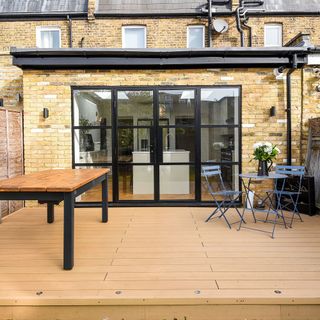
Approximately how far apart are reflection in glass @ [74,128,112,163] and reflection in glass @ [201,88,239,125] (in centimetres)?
203

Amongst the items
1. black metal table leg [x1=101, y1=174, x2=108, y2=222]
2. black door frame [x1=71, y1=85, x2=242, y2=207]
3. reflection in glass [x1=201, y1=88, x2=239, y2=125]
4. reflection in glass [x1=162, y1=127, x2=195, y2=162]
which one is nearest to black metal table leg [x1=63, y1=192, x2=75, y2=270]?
black metal table leg [x1=101, y1=174, x2=108, y2=222]

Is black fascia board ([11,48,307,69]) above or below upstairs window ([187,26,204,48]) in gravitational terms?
below

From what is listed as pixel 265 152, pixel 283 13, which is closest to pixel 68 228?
→ pixel 265 152

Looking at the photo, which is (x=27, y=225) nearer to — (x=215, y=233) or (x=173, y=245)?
(x=173, y=245)

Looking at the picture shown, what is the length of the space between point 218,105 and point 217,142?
29.9 inches

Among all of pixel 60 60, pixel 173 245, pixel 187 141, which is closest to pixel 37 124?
pixel 60 60

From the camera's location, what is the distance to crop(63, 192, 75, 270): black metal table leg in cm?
324

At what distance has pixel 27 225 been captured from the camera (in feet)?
17.1

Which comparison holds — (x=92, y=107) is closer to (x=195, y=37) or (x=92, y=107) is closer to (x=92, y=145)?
(x=92, y=145)

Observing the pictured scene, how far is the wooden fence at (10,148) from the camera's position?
570 cm

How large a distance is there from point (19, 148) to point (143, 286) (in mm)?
4598

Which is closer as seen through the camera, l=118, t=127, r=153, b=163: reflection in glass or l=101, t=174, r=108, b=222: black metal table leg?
l=101, t=174, r=108, b=222: black metal table leg

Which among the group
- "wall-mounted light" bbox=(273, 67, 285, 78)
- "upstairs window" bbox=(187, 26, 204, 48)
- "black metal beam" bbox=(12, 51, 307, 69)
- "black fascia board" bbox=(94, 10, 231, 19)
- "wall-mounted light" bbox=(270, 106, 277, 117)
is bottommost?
"wall-mounted light" bbox=(270, 106, 277, 117)

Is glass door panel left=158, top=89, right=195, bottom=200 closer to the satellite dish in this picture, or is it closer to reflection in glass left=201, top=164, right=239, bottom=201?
reflection in glass left=201, top=164, right=239, bottom=201
